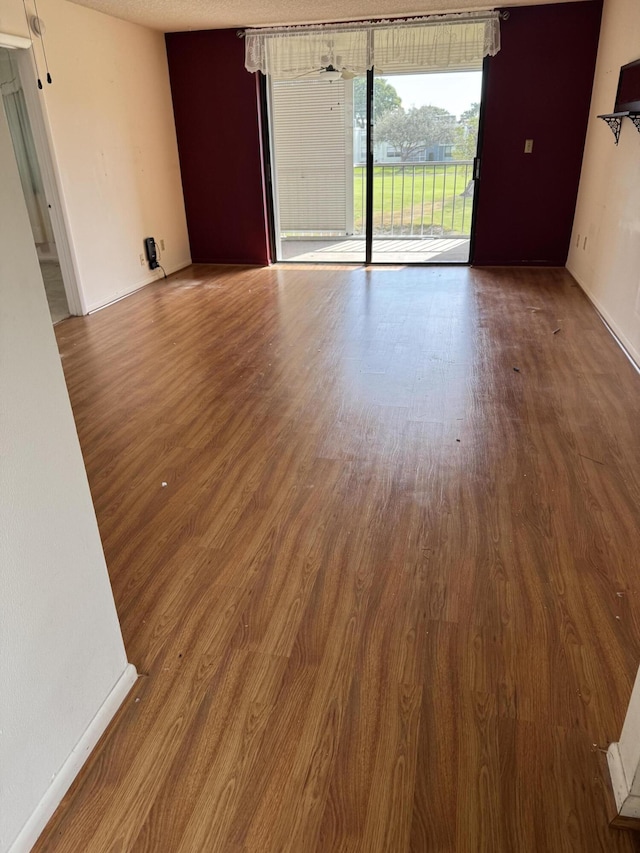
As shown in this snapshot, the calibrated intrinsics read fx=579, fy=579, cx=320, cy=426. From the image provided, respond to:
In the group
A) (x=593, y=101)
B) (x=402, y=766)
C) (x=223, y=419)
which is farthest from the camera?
(x=593, y=101)

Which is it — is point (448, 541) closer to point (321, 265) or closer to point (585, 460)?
point (585, 460)

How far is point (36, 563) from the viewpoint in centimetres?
118

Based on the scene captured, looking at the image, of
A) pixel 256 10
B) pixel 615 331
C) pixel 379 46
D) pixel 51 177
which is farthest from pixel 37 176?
pixel 615 331

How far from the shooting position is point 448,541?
2.09 m

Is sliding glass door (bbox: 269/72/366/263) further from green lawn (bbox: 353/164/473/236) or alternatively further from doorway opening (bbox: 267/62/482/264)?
green lawn (bbox: 353/164/473/236)

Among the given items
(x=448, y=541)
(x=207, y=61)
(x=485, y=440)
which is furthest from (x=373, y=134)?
(x=448, y=541)

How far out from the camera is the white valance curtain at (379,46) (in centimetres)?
534

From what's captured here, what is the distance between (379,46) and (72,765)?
20.7 feet

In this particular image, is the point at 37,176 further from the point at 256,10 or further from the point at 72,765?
the point at 72,765

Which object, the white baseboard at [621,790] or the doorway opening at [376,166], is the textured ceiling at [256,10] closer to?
the doorway opening at [376,166]

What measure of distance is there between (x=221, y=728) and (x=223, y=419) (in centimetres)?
184

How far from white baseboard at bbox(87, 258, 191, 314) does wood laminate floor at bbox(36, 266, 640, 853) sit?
150 cm

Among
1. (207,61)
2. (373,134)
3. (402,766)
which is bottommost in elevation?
(402,766)

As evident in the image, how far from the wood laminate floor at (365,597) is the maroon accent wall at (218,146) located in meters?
3.30
